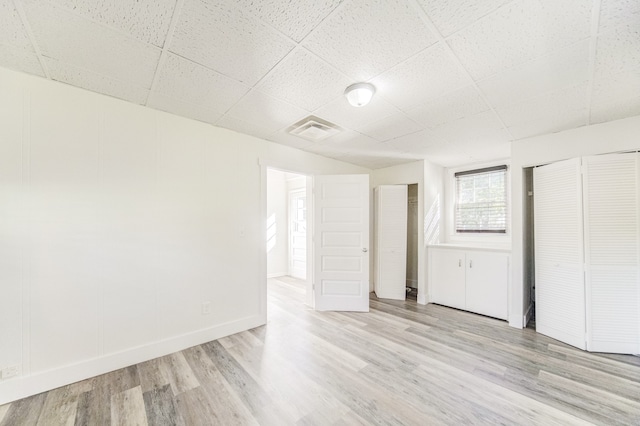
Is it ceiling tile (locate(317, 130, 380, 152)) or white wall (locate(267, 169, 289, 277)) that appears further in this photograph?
white wall (locate(267, 169, 289, 277))

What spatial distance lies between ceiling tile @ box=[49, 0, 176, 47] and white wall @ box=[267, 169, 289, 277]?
454 centimetres

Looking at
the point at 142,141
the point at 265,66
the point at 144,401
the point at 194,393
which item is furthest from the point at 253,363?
the point at 265,66

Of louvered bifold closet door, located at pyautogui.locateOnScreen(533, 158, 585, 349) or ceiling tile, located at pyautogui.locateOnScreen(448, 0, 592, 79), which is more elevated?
ceiling tile, located at pyautogui.locateOnScreen(448, 0, 592, 79)

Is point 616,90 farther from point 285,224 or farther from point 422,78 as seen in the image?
point 285,224

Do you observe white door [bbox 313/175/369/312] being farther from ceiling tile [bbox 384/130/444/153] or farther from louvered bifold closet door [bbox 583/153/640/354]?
louvered bifold closet door [bbox 583/153/640/354]

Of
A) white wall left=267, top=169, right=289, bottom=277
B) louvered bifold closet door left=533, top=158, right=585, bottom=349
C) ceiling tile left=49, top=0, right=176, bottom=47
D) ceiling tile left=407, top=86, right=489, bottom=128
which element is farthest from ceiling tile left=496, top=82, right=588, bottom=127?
white wall left=267, top=169, right=289, bottom=277

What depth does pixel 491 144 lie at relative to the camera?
334 centimetres

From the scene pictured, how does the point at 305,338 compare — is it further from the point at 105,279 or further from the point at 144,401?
the point at 105,279

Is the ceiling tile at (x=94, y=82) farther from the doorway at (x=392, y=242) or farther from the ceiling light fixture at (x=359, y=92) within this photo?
the doorway at (x=392, y=242)

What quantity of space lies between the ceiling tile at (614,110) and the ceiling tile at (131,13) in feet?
11.3

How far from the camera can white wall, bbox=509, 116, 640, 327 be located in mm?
2512

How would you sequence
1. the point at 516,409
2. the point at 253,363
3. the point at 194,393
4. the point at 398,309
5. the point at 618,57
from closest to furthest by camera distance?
the point at 618,57 < the point at 516,409 < the point at 194,393 < the point at 253,363 < the point at 398,309

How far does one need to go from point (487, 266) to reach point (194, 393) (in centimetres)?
377

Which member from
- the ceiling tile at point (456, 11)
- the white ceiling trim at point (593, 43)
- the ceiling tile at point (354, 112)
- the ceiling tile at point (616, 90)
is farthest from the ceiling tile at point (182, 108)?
the ceiling tile at point (616, 90)
